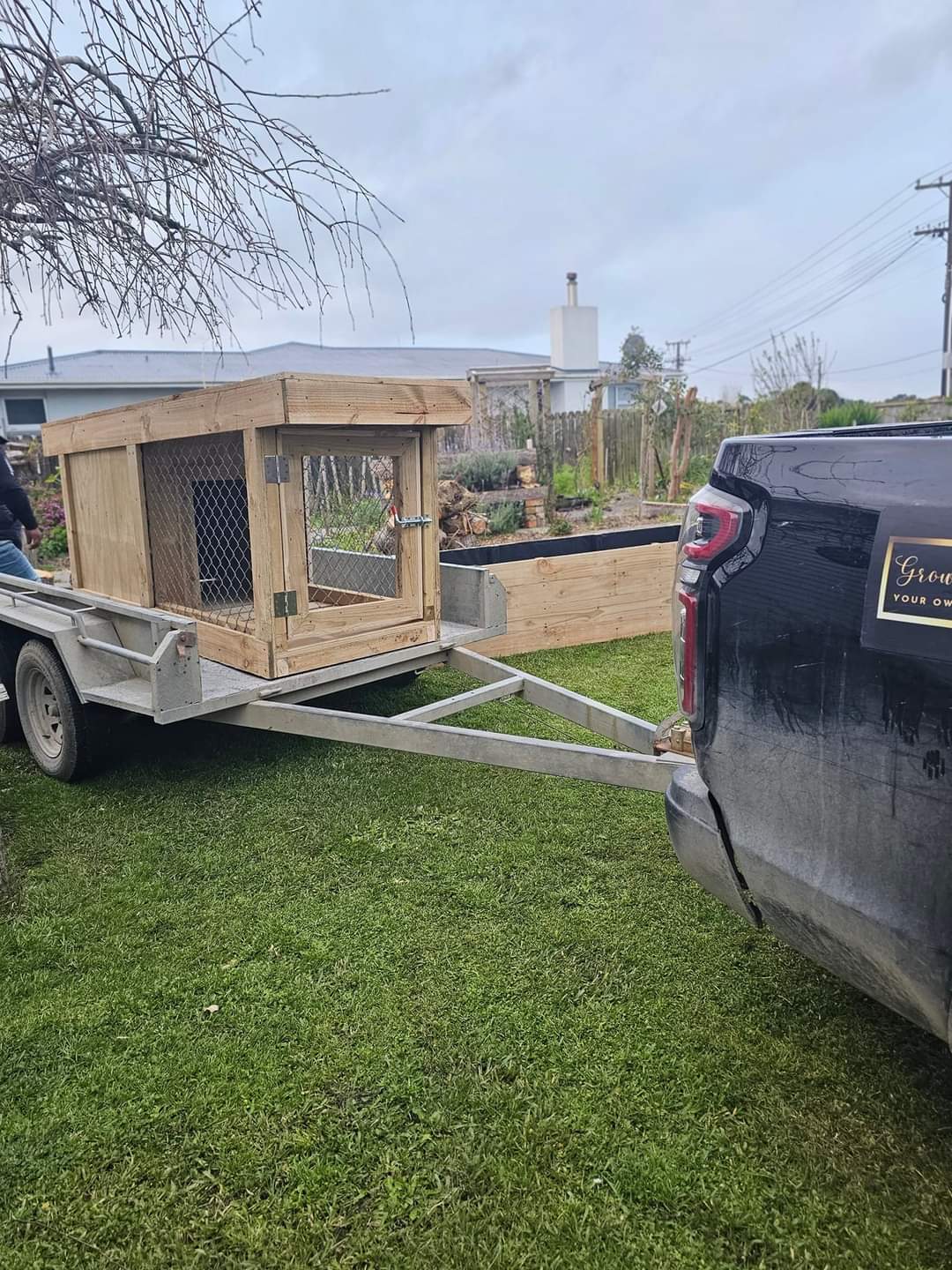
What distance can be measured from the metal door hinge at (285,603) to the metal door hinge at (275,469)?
1.68 ft

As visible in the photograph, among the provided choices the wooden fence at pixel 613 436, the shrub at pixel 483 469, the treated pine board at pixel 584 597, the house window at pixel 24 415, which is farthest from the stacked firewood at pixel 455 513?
the house window at pixel 24 415

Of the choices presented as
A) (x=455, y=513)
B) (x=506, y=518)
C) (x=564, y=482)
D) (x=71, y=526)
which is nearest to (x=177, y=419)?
(x=71, y=526)

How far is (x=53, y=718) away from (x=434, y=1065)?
10.6 ft

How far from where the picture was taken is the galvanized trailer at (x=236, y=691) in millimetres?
3449

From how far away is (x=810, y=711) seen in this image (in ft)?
5.99

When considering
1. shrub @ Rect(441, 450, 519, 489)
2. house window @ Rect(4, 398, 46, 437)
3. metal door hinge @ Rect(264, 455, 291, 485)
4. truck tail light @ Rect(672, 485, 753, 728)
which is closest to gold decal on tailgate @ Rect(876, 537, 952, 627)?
truck tail light @ Rect(672, 485, 753, 728)

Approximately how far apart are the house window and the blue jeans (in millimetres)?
17985

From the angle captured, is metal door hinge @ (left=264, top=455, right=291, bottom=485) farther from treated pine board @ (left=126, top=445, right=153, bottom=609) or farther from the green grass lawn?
the green grass lawn

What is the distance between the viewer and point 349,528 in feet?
16.0

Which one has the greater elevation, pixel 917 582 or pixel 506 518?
pixel 917 582

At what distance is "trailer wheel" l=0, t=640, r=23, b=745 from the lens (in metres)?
5.05

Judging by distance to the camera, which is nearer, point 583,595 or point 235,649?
point 235,649

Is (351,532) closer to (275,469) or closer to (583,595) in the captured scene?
(275,469)

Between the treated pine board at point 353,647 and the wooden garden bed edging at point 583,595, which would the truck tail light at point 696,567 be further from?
the wooden garden bed edging at point 583,595
